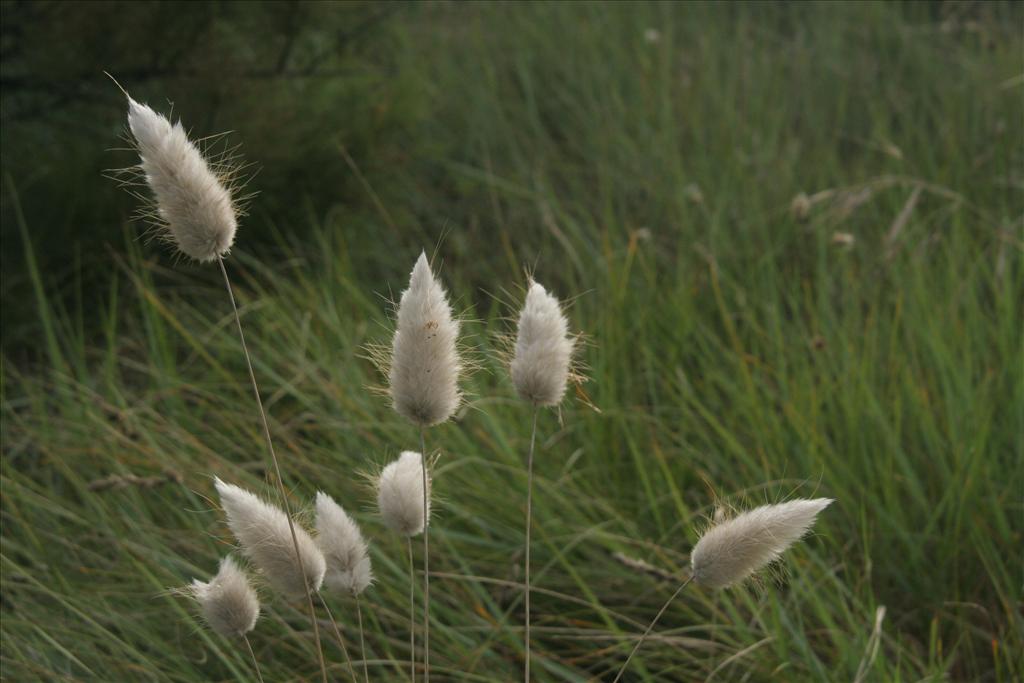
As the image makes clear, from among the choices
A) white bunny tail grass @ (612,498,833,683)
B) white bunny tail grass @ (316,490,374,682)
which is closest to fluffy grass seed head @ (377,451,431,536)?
white bunny tail grass @ (316,490,374,682)

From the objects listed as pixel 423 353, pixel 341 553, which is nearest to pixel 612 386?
pixel 341 553

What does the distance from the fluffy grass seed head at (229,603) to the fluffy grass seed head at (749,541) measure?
0.46m

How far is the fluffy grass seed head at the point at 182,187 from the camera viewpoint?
3.50 feet

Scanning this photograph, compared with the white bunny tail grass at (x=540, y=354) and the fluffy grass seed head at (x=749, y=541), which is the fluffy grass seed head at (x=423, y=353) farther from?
the fluffy grass seed head at (x=749, y=541)

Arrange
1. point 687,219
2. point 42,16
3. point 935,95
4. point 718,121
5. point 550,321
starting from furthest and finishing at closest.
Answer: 1. point 935,95
2. point 718,121
3. point 687,219
4. point 42,16
5. point 550,321

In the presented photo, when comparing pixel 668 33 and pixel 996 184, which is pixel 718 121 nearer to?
pixel 668 33

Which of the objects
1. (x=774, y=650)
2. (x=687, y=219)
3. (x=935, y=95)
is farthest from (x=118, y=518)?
(x=935, y=95)

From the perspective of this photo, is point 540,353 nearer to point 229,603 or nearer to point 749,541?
point 749,541

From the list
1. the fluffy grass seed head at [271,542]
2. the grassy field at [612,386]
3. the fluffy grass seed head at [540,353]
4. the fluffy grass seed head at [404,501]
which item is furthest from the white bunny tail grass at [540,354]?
the grassy field at [612,386]

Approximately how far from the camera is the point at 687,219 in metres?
3.38

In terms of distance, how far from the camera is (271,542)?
1.14 m

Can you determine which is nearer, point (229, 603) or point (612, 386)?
point (229, 603)

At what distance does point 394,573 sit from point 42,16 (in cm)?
170

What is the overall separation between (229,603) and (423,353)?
36cm
